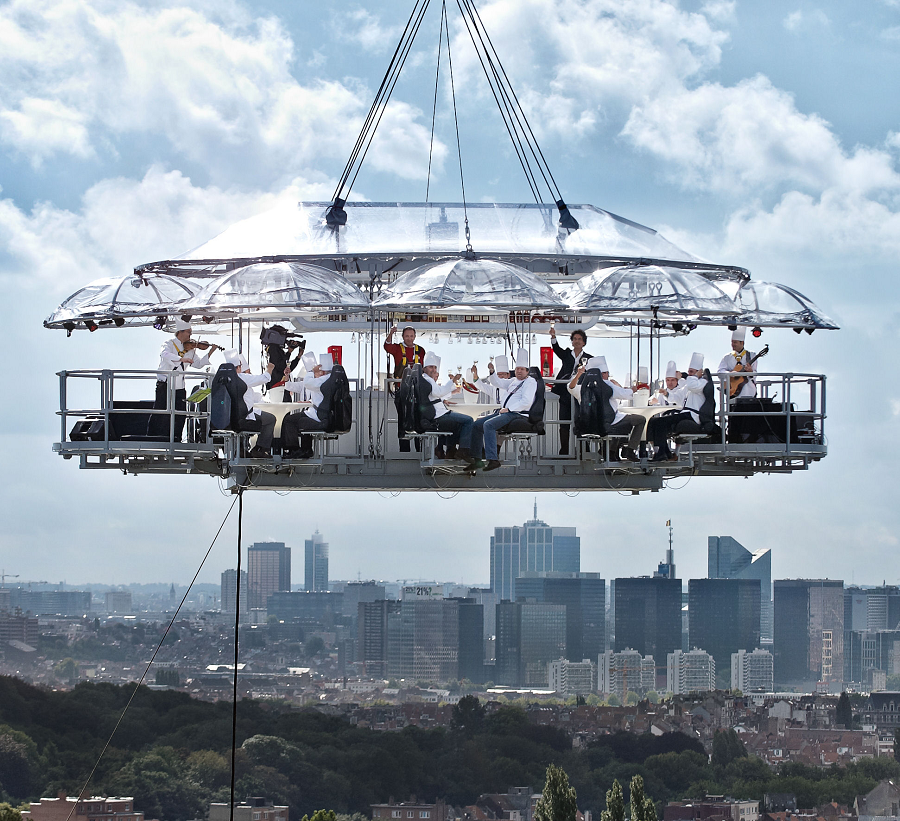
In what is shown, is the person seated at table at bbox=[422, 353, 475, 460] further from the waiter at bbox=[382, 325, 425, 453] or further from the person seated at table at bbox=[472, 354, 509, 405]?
the waiter at bbox=[382, 325, 425, 453]

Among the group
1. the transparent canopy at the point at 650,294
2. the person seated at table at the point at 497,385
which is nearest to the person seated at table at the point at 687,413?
the transparent canopy at the point at 650,294

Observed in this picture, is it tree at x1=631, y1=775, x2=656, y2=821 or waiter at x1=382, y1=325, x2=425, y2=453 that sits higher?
waiter at x1=382, y1=325, x2=425, y2=453

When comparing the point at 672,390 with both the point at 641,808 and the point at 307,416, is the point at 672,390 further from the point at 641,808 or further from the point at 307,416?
the point at 641,808

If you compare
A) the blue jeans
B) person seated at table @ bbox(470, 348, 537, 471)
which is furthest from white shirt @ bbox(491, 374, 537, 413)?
the blue jeans

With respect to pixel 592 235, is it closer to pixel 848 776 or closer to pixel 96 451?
pixel 96 451

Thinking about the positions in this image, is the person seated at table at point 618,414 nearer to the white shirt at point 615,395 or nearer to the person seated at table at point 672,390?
the white shirt at point 615,395

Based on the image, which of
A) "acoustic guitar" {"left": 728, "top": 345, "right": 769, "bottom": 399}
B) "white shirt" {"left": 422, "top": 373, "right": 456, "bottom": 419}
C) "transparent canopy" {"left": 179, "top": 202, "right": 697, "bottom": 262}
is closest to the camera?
"white shirt" {"left": 422, "top": 373, "right": 456, "bottom": 419}

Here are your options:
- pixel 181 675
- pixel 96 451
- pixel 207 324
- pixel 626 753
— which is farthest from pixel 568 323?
pixel 181 675
